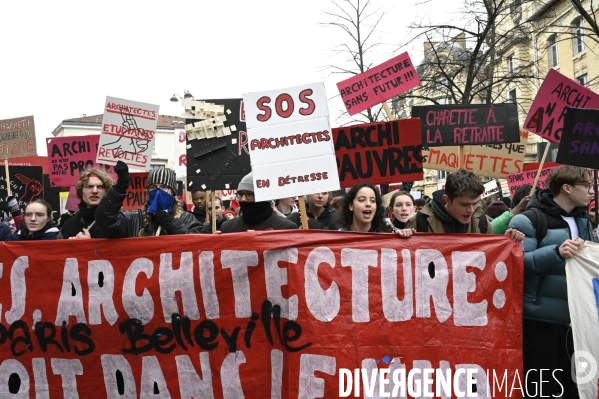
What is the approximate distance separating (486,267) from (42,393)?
3.15 m

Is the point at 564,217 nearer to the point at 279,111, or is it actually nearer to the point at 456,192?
the point at 456,192

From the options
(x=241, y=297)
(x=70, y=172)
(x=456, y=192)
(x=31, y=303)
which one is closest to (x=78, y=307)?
(x=31, y=303)

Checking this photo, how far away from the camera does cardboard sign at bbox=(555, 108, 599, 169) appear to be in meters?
4.38

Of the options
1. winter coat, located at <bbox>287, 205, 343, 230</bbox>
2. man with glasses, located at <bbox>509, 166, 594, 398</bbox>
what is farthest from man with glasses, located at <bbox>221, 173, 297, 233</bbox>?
man with glasses, located at <bbox>509, 166, 594, 398</bbox>

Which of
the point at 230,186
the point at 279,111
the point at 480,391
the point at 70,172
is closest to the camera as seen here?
the point at 480,391

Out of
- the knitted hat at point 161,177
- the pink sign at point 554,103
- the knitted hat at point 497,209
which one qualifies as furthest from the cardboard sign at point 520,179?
Result: the knitted hat at point 161,177

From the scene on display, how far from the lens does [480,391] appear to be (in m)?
3.97

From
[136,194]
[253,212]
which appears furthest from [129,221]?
[136,194]

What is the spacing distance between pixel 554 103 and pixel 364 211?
2.79 meters

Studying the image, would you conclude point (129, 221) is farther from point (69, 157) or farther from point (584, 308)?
point (69, 157)

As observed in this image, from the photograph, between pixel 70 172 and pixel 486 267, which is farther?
pixel 70 172

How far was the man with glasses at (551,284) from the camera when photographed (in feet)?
13.4

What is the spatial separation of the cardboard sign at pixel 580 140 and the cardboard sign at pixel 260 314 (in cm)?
83

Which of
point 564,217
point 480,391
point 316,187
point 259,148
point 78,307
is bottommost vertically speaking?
point 480,391
